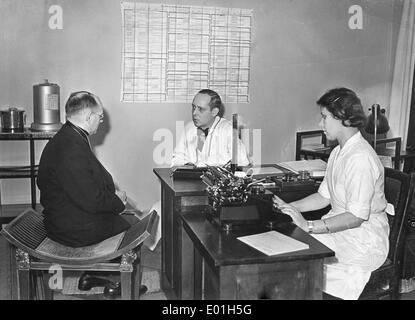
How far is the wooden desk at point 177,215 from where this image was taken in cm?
277

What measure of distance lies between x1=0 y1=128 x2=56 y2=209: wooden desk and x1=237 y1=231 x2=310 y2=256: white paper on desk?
2.54 metres

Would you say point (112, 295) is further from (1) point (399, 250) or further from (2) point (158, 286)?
(1) point (399, 250)

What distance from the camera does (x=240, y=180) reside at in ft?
7.81

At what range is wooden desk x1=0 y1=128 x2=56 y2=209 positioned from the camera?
4168mm

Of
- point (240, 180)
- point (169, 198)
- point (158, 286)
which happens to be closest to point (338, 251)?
point (240, 180)

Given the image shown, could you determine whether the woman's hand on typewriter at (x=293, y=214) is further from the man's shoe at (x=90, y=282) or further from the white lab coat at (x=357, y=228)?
the man's shoe at (x=90, y=282)

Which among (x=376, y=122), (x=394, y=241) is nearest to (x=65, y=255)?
(x=394, y=241)

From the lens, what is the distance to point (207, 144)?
13.3 ft

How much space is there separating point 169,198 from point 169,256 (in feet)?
1.16

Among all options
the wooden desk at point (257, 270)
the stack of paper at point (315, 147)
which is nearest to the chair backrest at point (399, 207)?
the wooden desk at point (257, 270)

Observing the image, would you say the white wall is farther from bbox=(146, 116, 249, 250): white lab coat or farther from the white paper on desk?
the white paper on desk

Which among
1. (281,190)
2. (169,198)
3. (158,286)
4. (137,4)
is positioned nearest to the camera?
(281,190)

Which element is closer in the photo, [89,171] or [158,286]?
[89,171]

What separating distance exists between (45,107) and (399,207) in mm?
2887
